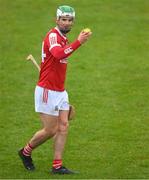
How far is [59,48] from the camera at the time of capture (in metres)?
10.5

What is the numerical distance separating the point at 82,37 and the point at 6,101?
488 cm

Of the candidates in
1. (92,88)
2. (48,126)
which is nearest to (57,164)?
(48,126)

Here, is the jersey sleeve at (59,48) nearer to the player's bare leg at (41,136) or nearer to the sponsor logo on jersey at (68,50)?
the sponsor logo on jersey at (68,50)

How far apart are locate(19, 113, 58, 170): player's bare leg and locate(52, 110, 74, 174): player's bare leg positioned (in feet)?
0.24

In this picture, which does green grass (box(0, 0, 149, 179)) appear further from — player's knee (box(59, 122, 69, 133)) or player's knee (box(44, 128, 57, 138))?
player's knee (box(59, 122, 69, 133))

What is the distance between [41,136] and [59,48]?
136cm

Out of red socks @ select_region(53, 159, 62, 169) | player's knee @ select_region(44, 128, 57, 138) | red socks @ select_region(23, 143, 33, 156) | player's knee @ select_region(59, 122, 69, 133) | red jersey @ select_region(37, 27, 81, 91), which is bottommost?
red socks @ select_region(53, 159, 62, 169)

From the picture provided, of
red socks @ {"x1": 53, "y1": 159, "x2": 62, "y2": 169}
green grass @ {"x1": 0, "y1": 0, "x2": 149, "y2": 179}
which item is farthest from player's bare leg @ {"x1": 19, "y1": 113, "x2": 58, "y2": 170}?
red socks @ {"x1": 53, "y1": 159, "x2": 62, "y2": 169}

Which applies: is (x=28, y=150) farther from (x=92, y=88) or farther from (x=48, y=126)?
(x=92, y=88)

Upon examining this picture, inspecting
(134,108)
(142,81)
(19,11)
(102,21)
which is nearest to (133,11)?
(102,21)

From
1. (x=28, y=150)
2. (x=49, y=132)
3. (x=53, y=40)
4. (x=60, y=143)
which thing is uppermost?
(x=53, y=40)

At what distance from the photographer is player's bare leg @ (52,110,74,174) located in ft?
35.7

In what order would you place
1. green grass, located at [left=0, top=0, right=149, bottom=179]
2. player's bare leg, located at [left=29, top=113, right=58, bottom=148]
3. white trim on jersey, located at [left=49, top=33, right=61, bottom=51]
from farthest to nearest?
green grass, located at [left=0, top=0, right=149, bottom=179], player's bare leg, located at [left=29, top=113, right=58, bottom=148], white trim on jersey, located at [left=49, top=33, right=61, bottom=51]

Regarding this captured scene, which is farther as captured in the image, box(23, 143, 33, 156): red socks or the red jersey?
box(23, 143, 33, 156): red socks
